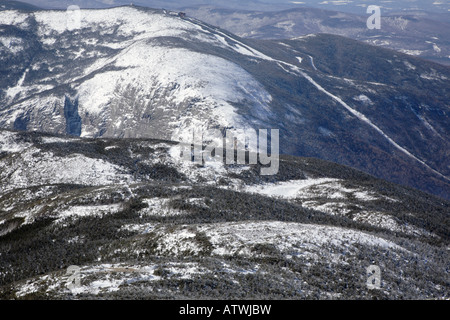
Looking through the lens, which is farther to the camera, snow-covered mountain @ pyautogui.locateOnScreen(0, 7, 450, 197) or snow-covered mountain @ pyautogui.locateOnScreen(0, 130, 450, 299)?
Result: snow-covered mountain @ pyautogui.locateOnScreen(0, 7, 450, 197)

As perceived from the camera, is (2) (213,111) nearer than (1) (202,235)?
No

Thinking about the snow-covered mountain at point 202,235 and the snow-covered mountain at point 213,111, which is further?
the snow-covered mountain at point 213,111

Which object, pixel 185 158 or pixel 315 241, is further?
pixel 185 158

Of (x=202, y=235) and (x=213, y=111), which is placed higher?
(x=202, y=235)

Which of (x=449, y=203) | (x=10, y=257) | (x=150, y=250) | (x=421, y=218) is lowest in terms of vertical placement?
(x=449, y=203)
